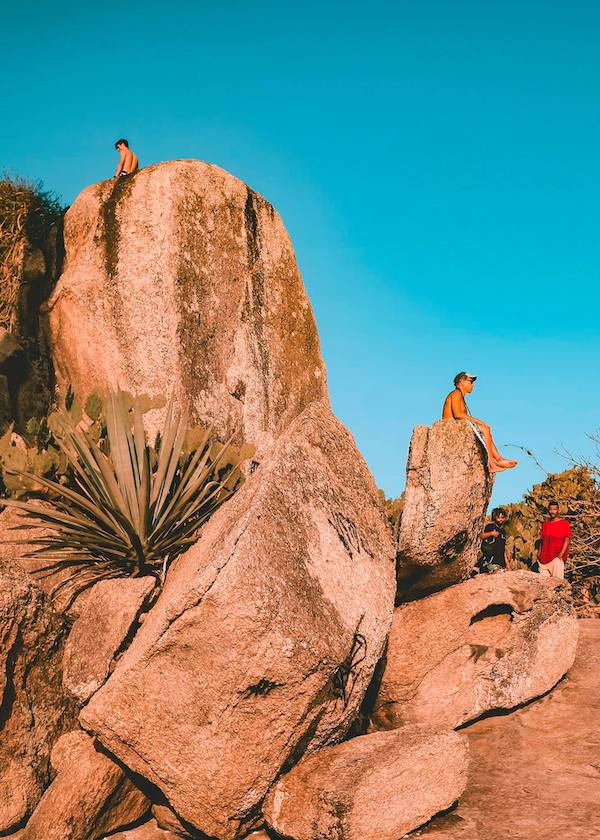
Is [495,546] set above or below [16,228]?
below

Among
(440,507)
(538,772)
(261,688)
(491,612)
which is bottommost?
(538,772)

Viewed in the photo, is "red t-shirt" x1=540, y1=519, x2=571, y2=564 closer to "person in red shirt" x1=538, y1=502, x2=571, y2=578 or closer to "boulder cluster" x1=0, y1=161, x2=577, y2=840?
"person in red shirt" x1=538, y1=502, x2=571, y2=578

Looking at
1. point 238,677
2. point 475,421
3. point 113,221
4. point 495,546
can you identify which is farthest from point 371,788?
point 113,221

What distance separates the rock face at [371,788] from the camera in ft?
15.0

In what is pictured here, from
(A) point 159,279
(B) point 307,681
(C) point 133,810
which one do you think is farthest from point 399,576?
(A) point 159,279

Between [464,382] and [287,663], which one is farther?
[464,382]

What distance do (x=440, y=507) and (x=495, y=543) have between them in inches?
135

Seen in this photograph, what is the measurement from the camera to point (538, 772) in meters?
5.41

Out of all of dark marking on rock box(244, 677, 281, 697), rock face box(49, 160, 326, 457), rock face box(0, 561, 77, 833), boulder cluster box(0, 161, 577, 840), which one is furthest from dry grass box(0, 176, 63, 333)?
dark marking on rock box(244, 677, 281, 697)

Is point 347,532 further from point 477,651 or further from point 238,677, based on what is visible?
point 477,651

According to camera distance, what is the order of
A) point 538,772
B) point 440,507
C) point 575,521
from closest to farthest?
point 538,772
point 440,507
point 575,521

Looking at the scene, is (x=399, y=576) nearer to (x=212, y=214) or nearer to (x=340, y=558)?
(x=340, y=558)

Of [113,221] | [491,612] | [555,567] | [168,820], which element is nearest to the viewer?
[168,820]

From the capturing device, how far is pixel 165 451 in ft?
22.5
